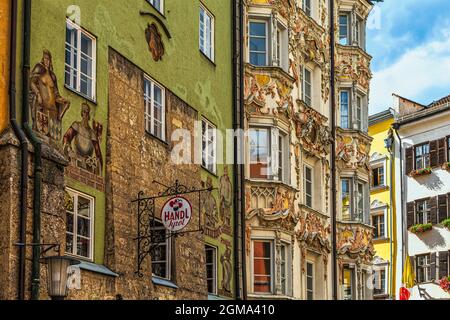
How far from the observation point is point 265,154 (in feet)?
92.5

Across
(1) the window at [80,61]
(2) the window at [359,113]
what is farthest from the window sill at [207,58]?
(2) the window at [359,113]

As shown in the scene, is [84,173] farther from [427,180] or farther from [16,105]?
[427,180]

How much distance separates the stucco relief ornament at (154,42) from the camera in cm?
2203

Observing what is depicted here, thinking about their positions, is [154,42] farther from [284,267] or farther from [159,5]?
[284,267]

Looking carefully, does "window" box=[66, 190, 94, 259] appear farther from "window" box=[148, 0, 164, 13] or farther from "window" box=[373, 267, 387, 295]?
"window" box=[373, 267, 387, 295]

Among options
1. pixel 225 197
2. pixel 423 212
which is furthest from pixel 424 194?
pixel 225 197

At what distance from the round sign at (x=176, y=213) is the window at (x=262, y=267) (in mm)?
7345

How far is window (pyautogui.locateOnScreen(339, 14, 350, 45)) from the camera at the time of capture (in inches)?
1395

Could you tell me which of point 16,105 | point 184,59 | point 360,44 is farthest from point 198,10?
point 360,44

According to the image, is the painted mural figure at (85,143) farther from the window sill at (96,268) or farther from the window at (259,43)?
the window at (259,43)

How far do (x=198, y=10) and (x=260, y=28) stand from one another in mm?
4127

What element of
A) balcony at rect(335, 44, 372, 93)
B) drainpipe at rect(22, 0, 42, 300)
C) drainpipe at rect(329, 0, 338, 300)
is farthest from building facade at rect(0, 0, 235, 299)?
balcony at rect(335, 44, 372, 93)

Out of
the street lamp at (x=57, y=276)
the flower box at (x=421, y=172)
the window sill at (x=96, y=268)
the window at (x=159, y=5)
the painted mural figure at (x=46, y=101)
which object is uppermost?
the flower box at (x=421, y=172)

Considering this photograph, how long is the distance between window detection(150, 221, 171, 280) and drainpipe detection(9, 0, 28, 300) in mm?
5248
